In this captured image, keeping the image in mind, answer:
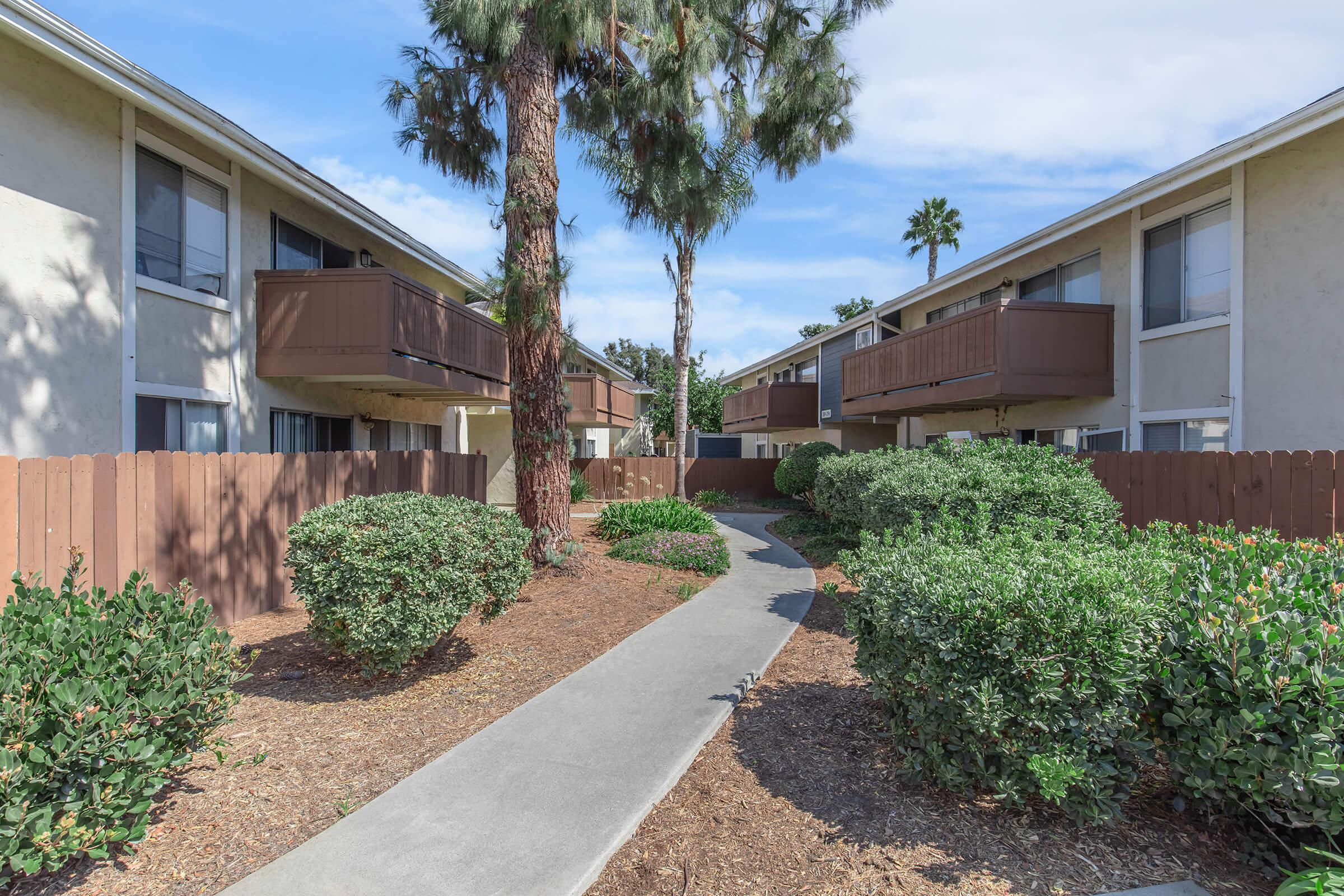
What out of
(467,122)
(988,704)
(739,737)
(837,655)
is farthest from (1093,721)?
(467,122)

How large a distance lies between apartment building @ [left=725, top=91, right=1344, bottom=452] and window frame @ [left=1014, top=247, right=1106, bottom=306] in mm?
34

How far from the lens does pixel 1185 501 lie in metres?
8.33

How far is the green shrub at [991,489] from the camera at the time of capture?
651 centimetres

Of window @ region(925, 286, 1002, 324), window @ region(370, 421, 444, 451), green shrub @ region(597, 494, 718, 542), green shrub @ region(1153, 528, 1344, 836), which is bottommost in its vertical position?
green shrub @ region(597, 494, 718, 542)

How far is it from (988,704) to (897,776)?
95 cm

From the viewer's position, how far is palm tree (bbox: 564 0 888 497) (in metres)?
11.3

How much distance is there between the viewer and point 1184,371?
10242 millimetres

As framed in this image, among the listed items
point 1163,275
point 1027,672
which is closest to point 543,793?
point 1027,672

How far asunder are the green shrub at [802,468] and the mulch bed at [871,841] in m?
15.4

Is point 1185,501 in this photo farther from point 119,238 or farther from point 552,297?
point 119,238

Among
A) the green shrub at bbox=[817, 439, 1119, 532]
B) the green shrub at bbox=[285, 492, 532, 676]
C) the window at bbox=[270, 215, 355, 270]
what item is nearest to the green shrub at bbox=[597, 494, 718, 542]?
the green shrub at bbox=[817, 439, 1119, 532]

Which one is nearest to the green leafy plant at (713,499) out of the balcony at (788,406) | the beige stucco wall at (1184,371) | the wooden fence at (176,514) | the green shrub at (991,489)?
the balcony at (788,406)

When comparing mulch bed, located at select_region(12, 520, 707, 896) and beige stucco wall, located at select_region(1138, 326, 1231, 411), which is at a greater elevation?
beige stucco wall, located at select_region(1138, 326, 1231, 411)

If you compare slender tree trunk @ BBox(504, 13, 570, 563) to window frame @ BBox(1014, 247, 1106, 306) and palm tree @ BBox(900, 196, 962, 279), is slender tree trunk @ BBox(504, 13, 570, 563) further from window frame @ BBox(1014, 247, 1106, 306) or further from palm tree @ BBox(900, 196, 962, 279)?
palm tree @ BBox(900, 196, 962, 279)
